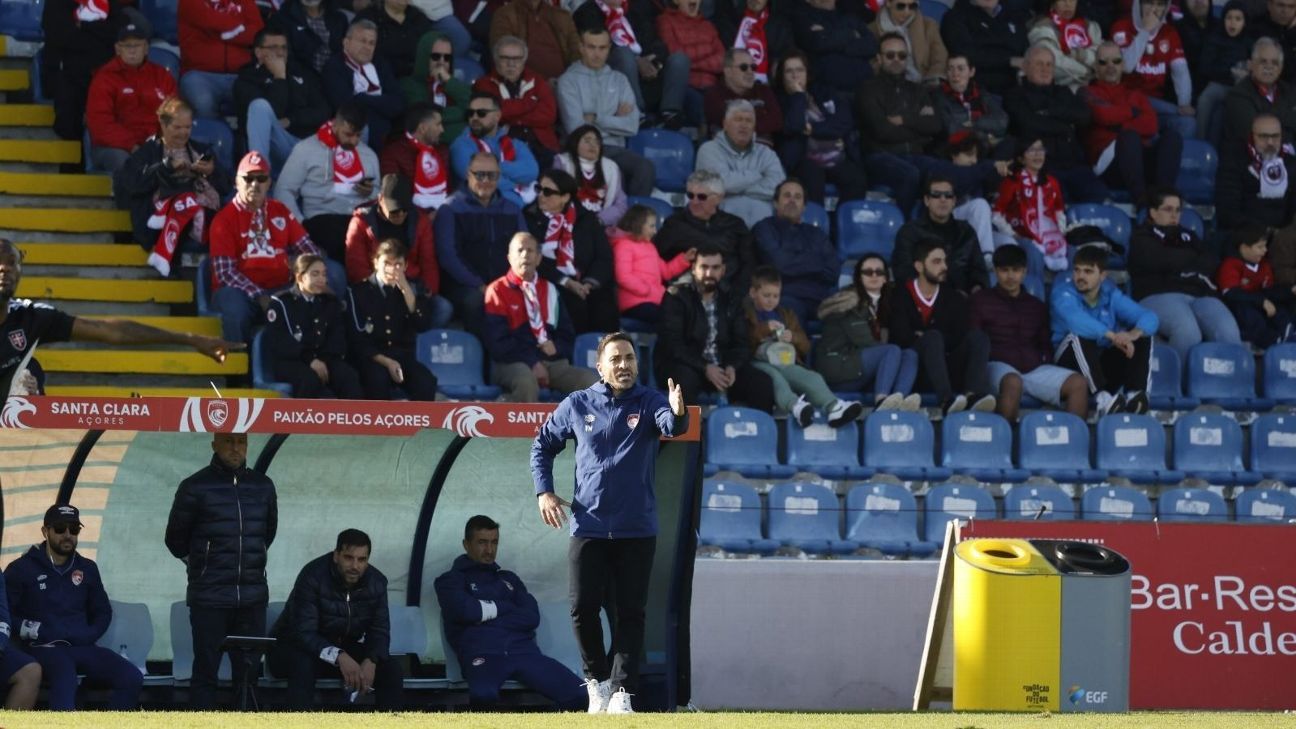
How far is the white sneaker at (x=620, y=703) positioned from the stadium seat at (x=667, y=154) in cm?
791

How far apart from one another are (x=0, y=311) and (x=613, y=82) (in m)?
7.54

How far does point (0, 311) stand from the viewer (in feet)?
30.6

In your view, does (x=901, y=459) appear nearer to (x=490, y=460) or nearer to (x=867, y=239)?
(x=867, y=239)

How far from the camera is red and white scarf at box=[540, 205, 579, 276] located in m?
14.6

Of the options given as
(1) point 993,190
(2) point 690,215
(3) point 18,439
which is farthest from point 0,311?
(1) point 993,190

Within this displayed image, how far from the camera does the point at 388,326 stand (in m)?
13.3

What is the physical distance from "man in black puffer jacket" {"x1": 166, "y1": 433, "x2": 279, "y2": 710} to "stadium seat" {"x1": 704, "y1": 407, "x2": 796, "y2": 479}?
4153 mm

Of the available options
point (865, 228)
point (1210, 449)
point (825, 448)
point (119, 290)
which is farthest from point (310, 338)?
point (1210, 449)

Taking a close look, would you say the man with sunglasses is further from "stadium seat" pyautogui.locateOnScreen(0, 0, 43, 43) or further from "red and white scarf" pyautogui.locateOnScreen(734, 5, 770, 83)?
"red and white scarf" pyautogui.locateOnScreen(734, 5, 770, 83)

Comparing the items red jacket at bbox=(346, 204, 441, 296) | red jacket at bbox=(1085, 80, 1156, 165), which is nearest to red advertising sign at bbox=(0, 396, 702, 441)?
red jacket at bbox=(346, 204, 441, 296)

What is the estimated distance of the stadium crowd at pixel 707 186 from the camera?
45.2 ft

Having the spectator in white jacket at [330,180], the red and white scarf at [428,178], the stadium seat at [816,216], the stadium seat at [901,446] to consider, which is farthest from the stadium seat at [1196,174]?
the spectator in white jacket at [330,180]

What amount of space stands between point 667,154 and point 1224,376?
4768mm

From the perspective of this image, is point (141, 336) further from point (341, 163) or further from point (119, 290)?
point (341, 163)
